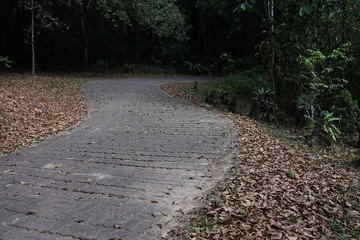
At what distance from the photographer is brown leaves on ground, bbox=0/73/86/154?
8812 millimetres

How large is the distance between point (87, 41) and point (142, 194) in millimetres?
23766

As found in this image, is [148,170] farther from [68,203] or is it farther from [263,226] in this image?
[263,226]

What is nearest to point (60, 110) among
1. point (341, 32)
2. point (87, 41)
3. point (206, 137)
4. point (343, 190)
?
point (206, 137)

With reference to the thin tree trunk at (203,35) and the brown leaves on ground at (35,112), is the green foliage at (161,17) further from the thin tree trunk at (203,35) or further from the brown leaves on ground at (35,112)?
the brown leaves on ground at (35,112)

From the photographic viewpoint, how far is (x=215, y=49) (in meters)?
29.8

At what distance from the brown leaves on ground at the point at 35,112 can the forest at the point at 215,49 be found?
5.75ft

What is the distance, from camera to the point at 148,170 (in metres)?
5.98

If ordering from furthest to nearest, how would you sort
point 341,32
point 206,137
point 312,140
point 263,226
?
point 341,32, point 312,140, point 206,137, point 263,226

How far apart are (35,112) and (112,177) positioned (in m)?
6.33

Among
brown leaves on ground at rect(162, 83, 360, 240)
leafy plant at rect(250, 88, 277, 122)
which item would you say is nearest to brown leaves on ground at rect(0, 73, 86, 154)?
brown leaves on ground at rect(162, 83, 360, 240)

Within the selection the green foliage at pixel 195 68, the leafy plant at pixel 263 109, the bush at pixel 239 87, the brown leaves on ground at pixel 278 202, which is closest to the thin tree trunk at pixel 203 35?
the green foliage at pixel 195 68

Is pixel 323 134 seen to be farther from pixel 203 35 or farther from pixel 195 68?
pixel 203 35

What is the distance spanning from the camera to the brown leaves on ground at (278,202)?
412cm

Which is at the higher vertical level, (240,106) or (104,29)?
(104,29)
